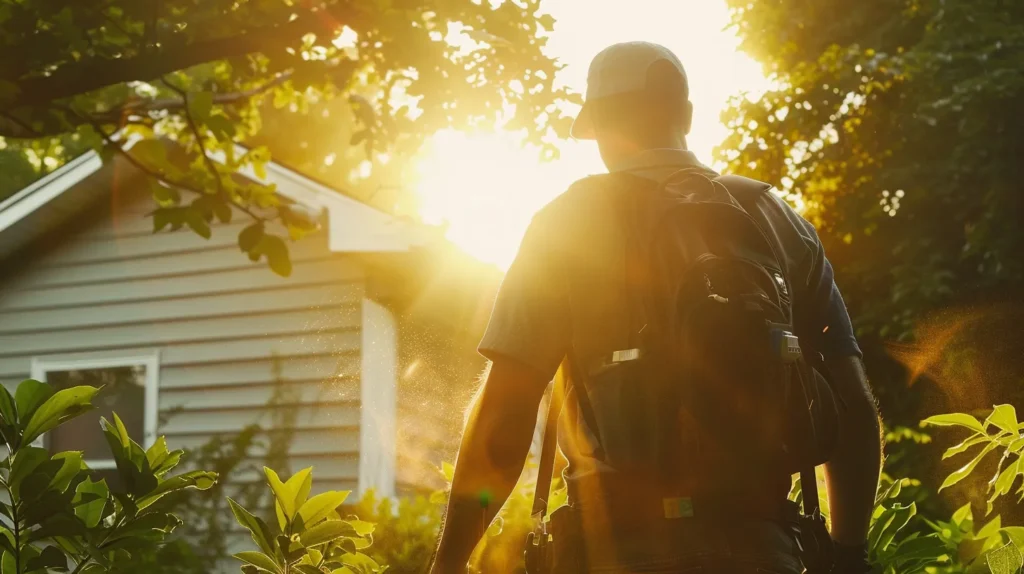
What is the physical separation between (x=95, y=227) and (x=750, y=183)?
9884 mm

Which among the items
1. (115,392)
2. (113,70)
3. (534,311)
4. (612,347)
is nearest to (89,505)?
(534,311)

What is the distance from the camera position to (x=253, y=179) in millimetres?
9211

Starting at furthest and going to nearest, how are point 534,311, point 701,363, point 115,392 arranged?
point 115,392 < point 534,311 < point 701,363

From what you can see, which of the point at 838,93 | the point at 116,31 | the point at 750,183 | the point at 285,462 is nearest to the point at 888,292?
the point at 838,93

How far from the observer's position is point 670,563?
1.54 m

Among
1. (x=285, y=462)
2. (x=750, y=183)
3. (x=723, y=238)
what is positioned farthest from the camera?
(x=285, y=462)

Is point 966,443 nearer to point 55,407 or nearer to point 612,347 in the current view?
point 612,347

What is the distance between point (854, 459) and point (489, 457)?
781mm

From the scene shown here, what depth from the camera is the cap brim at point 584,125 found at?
6.39 ft

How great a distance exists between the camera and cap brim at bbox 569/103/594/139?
195 centimetres

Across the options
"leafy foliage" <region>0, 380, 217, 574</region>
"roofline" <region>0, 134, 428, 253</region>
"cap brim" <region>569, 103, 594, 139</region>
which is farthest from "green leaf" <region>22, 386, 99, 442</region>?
"roofline" <region>0, 134, 428, 253</region>

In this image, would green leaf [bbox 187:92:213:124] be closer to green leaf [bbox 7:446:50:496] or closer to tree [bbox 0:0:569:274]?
tree [bbox 0:0:569:274]

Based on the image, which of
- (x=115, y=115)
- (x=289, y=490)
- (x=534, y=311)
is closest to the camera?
(x=534, y=311)

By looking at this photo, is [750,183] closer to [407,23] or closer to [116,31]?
[407,23]
